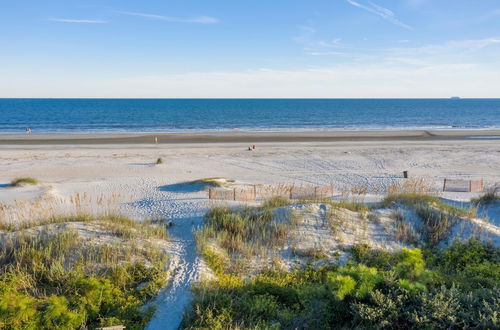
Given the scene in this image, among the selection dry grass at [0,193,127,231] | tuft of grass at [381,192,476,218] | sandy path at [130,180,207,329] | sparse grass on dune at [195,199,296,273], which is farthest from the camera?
tuft of grass at [381,192,476,218]

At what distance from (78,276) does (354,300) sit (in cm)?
493

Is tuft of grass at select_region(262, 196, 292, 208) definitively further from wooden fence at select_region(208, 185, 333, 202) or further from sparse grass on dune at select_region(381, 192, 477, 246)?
sparse grass on dune at select_region(381, 192, 477, 246)

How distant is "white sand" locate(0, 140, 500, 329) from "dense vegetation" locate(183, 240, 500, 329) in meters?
0.79

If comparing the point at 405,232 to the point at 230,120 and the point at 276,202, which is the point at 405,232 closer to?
the point at 276,202

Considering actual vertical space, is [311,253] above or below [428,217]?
below

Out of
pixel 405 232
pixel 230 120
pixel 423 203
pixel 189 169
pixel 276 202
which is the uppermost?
pixel 230 120

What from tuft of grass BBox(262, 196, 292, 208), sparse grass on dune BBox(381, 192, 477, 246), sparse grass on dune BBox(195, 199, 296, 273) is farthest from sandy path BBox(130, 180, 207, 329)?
sparse grass on dune BBox(381, 192, 477, 246)

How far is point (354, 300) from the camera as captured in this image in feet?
17.3

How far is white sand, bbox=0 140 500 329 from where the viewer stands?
10.7m

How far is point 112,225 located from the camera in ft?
31.2

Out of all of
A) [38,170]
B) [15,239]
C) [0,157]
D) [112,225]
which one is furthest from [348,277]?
[0,157]


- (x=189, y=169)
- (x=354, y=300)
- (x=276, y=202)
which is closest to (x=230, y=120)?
(x=189, y=169)

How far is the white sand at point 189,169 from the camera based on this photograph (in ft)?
35.1

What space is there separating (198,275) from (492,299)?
485 cm
